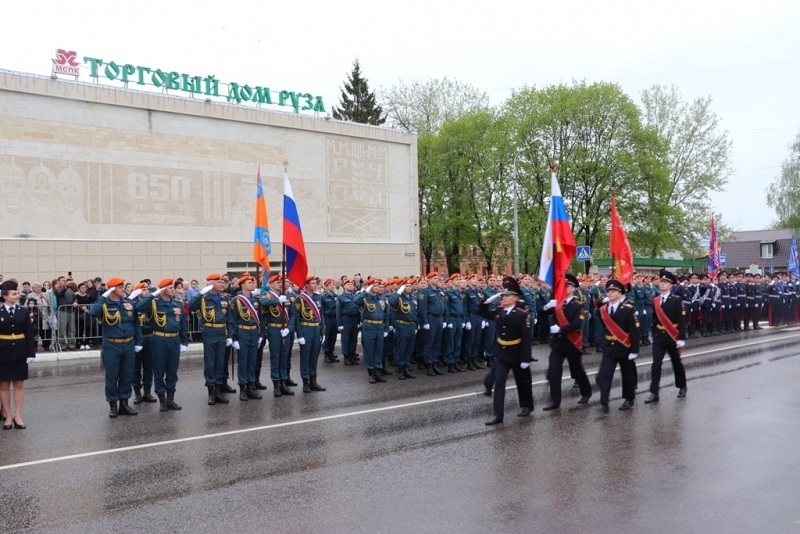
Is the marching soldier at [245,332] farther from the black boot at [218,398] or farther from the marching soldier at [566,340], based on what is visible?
the marching soldier at [566,340]

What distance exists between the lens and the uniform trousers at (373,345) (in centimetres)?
1366

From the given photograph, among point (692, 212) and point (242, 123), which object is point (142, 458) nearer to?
point (242, 123)

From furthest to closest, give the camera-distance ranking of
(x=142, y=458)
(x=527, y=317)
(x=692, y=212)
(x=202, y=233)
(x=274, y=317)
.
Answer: (x=692, y=212), (x=202, y=233), (x=274, y=317), (x=527, y=317), (x=142, y=458)

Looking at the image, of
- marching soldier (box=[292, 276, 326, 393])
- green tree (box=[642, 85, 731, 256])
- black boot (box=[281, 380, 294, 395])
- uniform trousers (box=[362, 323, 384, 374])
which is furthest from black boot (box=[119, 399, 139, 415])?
green tree (box=[642, 85, 731, 256])

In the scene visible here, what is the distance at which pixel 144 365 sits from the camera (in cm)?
1167

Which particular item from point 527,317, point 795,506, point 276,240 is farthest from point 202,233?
point 795,506

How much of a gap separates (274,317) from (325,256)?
22.2 metres

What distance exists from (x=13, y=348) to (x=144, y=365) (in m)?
2.15

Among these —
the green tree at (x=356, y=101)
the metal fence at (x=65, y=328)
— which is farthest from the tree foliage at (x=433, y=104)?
the metal fence at (x=65, y=328)

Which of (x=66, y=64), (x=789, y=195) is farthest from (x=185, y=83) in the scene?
(x=789, y=195)

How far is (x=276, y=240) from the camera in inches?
1299

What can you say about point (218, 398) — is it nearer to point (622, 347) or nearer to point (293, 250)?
point (293, 250)

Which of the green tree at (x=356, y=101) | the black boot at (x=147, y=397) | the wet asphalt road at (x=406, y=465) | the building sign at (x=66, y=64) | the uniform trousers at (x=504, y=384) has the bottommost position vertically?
the wet asphalt road at (x=406, y=465)

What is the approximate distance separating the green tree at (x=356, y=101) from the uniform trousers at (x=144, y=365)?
47293 mm
